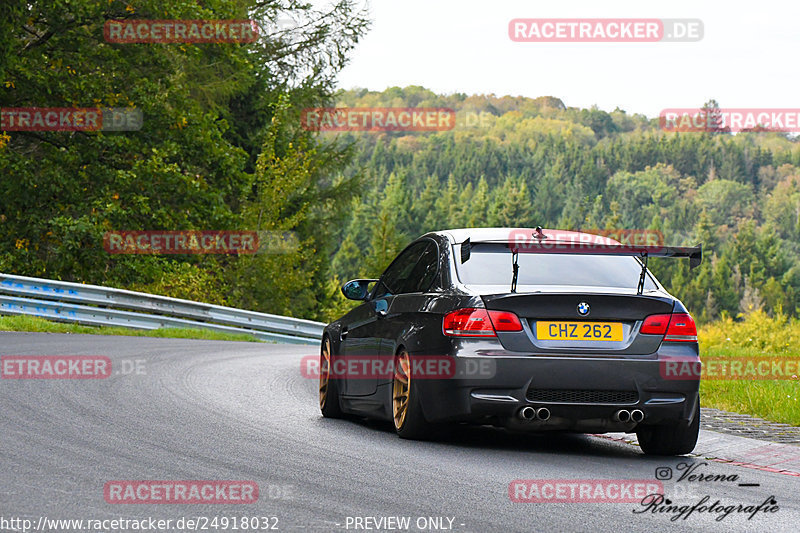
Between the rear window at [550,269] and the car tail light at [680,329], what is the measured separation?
354mm

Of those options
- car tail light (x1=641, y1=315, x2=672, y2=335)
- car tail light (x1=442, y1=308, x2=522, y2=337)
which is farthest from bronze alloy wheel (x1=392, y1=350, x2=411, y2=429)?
car tail light (x1=641, y1=315, x2=672, y2=335)

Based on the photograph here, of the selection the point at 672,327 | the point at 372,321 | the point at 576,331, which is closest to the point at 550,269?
the point at 576,331

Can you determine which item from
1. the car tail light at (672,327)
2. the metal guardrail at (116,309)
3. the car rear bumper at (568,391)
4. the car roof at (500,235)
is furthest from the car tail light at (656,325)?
the metal guardrail at (116,309)

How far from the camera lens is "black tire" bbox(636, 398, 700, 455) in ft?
24.9

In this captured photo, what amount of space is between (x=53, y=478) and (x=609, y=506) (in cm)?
287

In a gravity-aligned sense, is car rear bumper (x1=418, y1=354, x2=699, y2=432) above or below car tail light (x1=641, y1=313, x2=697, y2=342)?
below

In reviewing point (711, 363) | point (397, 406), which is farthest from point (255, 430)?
point (711, 363)

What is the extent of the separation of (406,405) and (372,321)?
1151mm

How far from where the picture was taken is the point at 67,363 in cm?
1269

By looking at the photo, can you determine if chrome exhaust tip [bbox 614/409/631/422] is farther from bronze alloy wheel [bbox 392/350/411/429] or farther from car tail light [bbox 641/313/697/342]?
bronze alloy wheel [bbox 392/350/411/429]

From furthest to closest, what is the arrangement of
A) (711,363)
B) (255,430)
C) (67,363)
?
(711,363), (67,363), (255,430)

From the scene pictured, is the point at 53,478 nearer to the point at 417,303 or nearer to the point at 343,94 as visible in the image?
the point at 417,303

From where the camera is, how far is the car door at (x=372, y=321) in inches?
344

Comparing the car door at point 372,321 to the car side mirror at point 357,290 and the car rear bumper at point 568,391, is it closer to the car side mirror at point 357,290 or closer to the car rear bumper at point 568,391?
the car side mirror at point 357,290
